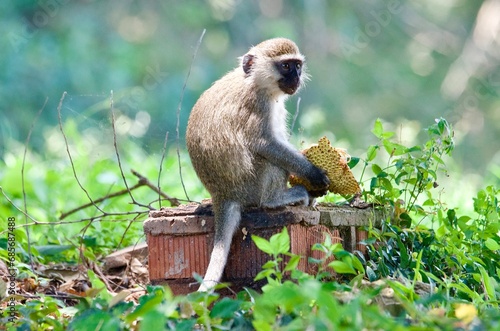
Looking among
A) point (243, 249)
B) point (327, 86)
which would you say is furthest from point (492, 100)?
point (243, 249)

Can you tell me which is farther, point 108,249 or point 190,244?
point 108,249

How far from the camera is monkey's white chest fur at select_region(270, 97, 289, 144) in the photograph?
5.00 m

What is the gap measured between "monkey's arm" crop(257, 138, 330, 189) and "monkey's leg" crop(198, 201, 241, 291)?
46 cm

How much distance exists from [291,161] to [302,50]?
446 inches

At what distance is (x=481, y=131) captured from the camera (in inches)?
634

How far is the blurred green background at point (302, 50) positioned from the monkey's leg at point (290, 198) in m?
8.27

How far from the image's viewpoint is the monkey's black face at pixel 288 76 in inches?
207

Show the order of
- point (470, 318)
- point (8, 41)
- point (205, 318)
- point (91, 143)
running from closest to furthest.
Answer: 1. point (470, 318)
2. point (205, 318)
3. point (91, 143)
4. point (8, 41)

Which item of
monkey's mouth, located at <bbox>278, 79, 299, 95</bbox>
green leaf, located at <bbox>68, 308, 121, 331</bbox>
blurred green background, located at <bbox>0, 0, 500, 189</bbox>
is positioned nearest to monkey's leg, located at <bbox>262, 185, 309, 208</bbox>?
monkey's mouth, located at <bbox>278, 79, 299, 95</bbox>

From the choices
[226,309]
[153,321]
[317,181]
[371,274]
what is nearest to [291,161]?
[317,181]

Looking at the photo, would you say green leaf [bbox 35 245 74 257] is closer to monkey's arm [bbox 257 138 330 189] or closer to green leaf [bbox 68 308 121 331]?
monkey's arm [bbox 257 138 330 189]

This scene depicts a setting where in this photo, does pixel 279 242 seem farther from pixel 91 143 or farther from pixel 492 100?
pixel 492 100

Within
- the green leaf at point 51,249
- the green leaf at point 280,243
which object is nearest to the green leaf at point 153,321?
the green leaf at point 280,243

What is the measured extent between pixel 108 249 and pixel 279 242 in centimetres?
308
